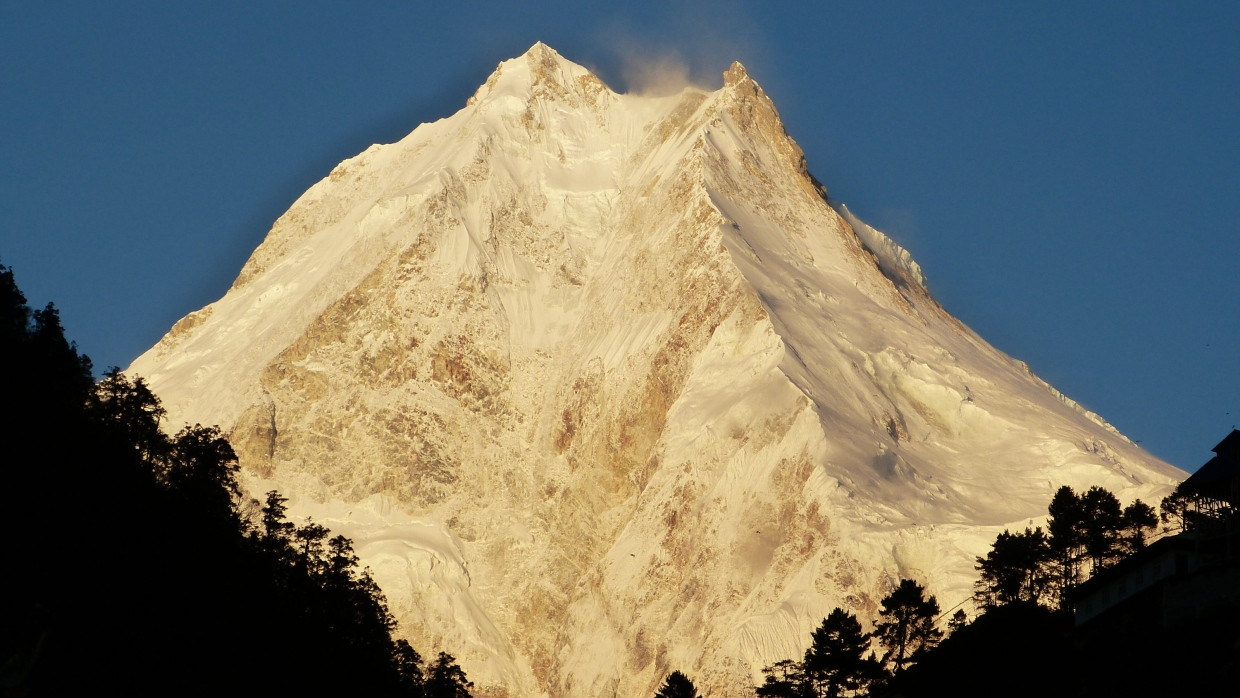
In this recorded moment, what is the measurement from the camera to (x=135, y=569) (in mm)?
95562

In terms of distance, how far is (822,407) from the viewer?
180m

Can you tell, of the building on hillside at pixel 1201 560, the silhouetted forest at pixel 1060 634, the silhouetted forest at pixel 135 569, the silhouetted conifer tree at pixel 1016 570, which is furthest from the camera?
the silhouetted conifer tree at pixel 1016 570

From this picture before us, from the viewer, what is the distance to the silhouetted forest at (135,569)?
89.0 meters

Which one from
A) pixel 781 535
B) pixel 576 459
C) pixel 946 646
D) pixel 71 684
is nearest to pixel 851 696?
pixel 946 646

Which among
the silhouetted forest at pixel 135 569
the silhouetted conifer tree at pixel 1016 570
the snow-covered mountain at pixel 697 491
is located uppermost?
the snow-covered mountain at pixel 697 491

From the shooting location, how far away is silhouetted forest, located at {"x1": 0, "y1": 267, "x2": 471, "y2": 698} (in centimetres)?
8900

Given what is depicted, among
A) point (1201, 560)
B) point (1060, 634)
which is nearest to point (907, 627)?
point (1060, 634)

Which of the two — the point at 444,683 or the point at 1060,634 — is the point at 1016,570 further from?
the point at 444,683

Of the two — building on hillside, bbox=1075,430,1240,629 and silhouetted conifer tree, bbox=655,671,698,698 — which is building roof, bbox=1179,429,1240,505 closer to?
building on hillside, bbox=1075,430,1240,629

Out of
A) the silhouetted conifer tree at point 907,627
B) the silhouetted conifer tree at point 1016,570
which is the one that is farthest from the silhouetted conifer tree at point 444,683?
the silhouetted conifer tree at point 1016,570

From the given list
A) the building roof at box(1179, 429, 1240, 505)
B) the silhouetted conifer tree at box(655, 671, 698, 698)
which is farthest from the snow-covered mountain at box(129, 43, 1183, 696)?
the building roof at box(1179, 429, 1240, 505)

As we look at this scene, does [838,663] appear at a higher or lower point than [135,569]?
higher

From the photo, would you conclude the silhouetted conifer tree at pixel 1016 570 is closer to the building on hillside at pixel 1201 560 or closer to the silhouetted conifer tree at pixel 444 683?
the building on hillside at pixel 1201 560

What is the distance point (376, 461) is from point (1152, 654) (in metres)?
116
